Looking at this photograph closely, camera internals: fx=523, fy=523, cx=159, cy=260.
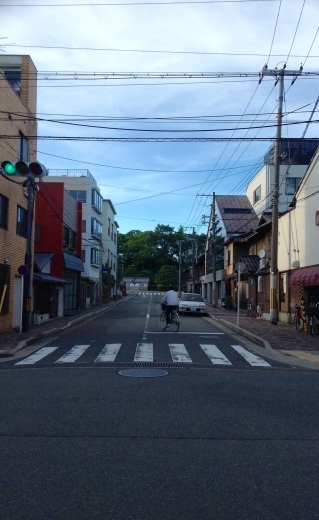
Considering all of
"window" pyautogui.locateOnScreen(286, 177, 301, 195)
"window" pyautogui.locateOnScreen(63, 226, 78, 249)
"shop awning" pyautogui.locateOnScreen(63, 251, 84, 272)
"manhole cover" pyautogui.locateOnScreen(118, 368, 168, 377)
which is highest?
"window" pyautogui.locateOnScreen(286, 177, 301, 195)

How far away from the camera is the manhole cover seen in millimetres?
10516

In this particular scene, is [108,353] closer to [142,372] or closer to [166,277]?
[142,372]

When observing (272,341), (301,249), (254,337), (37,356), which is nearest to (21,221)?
(37,356)

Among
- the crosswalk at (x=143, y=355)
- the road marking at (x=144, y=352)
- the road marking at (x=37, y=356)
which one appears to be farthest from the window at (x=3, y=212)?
the road marking at (x=144, y=352)

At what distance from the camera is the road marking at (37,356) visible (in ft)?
42.0

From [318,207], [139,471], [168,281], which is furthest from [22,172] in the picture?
[168,281]

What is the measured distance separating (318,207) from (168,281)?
78.7m

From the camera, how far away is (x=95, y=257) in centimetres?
5781

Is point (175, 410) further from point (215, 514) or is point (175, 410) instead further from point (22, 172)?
point (22, 172)

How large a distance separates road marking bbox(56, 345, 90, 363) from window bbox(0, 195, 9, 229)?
6546 millimetres

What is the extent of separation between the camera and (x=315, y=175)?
22.2 m

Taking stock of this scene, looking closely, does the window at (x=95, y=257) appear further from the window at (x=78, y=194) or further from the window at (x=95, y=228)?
the window at (x=78, y=194)

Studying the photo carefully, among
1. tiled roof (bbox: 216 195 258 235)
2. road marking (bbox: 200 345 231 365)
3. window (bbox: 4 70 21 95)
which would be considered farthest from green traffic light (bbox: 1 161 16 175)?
tiled roof (bbox: 216 195 258 235)

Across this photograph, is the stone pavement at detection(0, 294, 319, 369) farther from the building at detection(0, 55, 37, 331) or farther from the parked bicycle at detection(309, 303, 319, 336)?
the building at detection(0, 55, 37, 331)
